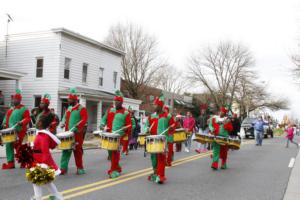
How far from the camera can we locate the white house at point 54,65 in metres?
27.2

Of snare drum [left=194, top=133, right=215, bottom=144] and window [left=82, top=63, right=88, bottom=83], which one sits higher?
window [left=82, top=63, right=88, bottom=83]

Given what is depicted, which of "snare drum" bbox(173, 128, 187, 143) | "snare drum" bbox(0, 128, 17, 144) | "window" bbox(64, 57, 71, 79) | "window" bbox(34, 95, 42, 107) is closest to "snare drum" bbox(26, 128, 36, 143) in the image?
"snare drum" bbox(0, 128, 17, 144)

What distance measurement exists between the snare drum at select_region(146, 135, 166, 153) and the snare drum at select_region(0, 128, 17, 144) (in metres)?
3.90

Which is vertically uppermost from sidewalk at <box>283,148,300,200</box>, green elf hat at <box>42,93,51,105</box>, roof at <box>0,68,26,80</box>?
roof at <box>0,68,26,80</box>

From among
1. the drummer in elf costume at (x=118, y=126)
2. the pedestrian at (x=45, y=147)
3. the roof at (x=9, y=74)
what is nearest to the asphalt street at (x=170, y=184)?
the drummer in elf costume at (x=118, y=126)

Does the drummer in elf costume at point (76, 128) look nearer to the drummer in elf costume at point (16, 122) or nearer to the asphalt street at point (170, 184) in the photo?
the asphalt street at point (170, 184)

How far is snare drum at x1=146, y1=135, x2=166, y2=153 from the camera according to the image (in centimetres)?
873

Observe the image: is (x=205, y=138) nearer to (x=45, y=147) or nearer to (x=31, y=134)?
(x=31, y=134)

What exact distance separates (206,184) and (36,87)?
2139 cm

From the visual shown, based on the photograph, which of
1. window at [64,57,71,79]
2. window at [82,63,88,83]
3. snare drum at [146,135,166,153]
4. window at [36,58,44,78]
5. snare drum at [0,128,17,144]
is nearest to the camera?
snare drum at [146,135,166,153]

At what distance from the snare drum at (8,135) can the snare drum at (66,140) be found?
1778 mm

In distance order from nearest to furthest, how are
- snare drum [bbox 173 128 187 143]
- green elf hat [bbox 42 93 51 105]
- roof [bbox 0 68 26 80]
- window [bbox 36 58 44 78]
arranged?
green elf hat [bbox 42 93 51 105] < snare drum [bbox 173 128 187 143] < roof [bbox 0 68 26 80] < window [bbox 36 58 44 78]

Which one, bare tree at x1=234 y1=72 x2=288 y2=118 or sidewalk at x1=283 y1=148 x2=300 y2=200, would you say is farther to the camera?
bare tree at x1=234 y1=72 x2=288 y2=118

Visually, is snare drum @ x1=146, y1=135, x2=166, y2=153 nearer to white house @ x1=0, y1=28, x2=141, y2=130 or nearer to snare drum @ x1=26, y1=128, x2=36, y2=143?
snare drum @ x1=26, y1=128, x2=36, y2=143
